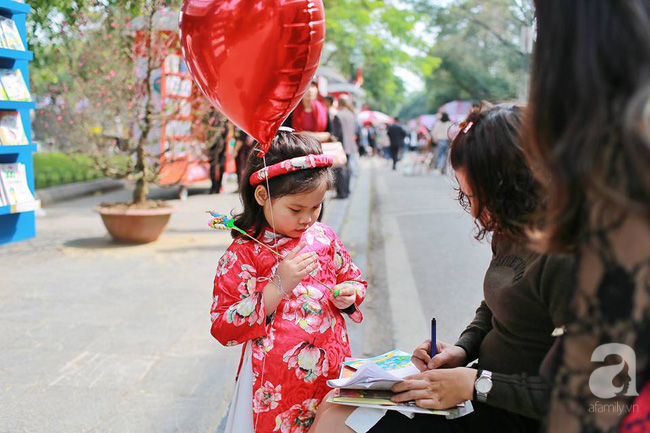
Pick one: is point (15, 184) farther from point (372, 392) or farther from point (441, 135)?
point (441, 135)

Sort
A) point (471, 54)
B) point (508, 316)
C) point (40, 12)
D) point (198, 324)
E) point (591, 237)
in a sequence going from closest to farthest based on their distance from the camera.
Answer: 1. point (591, 237)
2. point (508, 316)
3. point (198, 324)
4. point (40, 12)
5. point (471, 54)

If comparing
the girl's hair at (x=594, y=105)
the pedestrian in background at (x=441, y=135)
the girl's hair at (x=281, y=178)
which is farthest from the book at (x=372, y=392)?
the pedestrian in background at (x=441, y=135)

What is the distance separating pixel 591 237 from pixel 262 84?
52.7 inches

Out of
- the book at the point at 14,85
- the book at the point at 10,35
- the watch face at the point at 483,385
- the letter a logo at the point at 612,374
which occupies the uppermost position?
the book at the point at 10,35

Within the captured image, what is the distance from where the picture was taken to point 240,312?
78.7 inches

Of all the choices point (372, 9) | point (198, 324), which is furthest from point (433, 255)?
point (372, 9)

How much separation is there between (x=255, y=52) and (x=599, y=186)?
53.0 inches

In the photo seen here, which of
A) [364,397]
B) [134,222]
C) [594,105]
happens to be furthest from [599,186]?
[134,222]

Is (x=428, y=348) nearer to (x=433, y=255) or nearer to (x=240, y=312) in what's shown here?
(x=240, y=312)

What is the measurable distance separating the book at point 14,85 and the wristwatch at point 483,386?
4.27m

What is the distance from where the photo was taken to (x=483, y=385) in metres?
1.67

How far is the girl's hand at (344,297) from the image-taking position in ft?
7.04

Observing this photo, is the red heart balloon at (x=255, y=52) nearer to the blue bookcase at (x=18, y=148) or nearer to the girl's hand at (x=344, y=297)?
the girl's hand at (x=344, y=297)

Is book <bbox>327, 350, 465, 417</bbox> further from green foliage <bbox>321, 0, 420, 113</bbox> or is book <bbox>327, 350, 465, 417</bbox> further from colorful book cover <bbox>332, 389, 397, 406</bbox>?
green foliage <bbox>321, 0, 420, 113</bbox>
